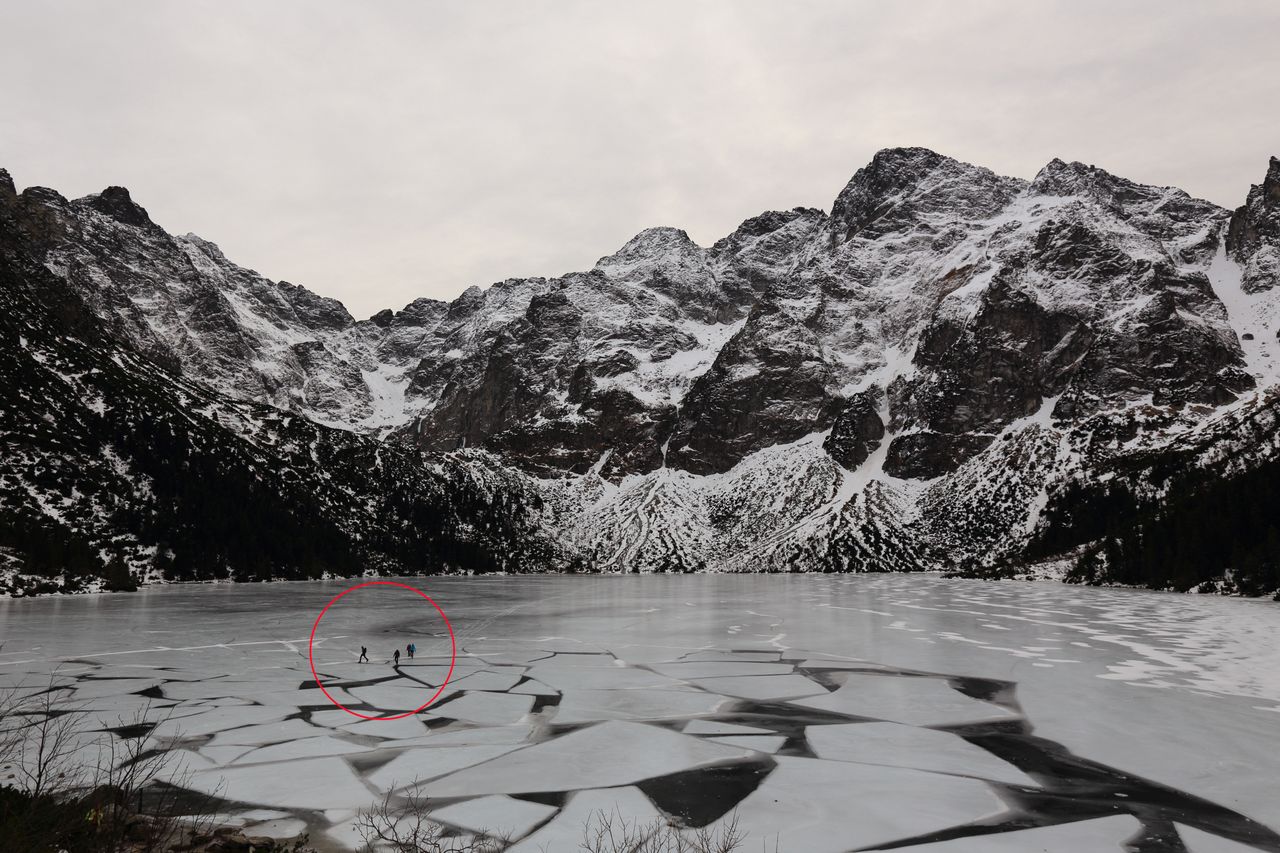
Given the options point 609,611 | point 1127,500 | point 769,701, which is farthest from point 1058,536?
point 769,701

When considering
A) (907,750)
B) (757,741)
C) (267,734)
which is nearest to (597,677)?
(757,741)

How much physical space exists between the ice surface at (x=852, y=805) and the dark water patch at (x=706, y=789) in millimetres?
178

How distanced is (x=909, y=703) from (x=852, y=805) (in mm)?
6518

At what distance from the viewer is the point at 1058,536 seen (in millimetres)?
126500

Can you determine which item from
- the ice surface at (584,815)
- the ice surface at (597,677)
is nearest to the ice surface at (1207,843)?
the ice surface at (584,815)

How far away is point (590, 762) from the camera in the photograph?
1015 centimetres

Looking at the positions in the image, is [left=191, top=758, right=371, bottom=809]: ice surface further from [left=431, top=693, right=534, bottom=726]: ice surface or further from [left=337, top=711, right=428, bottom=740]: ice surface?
[left=431, top=693, right=534, bottom=726]: ice surface

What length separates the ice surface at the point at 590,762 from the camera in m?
9.14

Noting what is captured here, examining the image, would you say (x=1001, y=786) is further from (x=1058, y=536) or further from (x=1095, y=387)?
(x=1095, y=387)

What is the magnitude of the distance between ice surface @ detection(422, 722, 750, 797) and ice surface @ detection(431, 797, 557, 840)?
41 cm

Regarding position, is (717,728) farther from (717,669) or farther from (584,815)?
(717,669)

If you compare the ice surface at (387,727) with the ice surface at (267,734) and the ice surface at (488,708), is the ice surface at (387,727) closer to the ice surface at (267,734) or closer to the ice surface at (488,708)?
the ice surface at (267,734)

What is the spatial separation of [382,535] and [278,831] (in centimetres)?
13273

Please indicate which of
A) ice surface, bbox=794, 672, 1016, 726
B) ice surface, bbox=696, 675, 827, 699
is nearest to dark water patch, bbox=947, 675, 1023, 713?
ice surface, bbox=794, 672, 1016, 726
